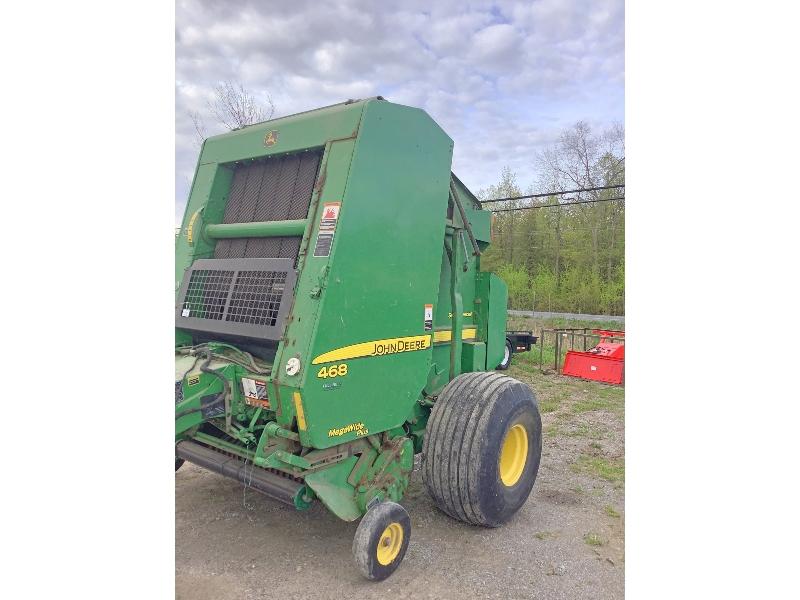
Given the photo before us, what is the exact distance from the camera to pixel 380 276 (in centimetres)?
327

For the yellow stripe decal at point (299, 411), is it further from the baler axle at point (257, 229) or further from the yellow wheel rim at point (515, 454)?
the yellow wheel rim at point (515, 454)

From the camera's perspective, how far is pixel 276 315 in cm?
322

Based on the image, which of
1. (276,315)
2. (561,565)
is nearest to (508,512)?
(561,565)

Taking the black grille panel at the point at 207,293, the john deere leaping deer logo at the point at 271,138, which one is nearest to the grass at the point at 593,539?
the black grille panel at the point at 207,293

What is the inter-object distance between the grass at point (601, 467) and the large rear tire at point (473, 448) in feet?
4.73

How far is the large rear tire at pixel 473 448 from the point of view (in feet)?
11.8

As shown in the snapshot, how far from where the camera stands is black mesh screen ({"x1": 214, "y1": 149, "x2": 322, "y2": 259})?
3.59 meters

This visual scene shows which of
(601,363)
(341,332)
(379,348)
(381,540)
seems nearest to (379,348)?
(379,348)

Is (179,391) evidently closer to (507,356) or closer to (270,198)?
(270,198)

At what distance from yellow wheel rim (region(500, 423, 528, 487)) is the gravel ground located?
1.14 ft

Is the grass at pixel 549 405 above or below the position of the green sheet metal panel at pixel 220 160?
below

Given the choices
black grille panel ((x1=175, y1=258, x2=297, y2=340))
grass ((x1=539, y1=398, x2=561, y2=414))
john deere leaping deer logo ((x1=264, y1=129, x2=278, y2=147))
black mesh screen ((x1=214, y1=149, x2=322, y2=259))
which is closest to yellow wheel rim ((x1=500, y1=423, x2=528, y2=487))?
black grille panel ((x1=175, y1=258, x2=297, y2=340))

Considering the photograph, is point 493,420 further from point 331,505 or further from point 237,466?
point 237,466

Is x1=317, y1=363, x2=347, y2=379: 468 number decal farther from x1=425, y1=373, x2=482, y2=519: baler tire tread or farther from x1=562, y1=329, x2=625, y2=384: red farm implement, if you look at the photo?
x1=562, y1=329, x2=625, y2=384: red farm implement
